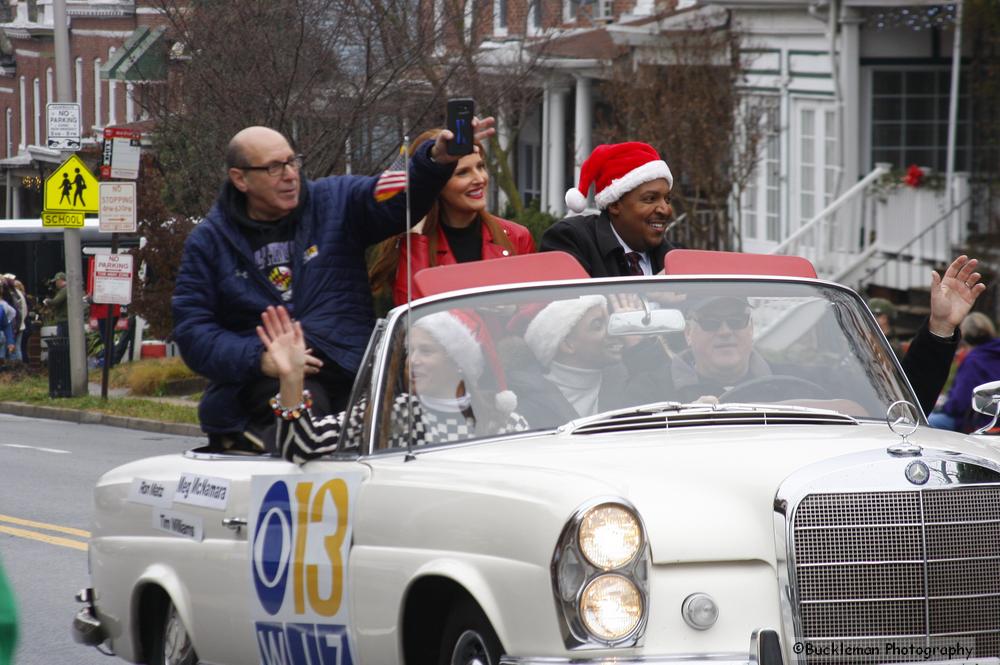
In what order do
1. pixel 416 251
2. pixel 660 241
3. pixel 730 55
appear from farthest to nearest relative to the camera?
pixel 730 55 < pixel 660 241 < pixel 416 251

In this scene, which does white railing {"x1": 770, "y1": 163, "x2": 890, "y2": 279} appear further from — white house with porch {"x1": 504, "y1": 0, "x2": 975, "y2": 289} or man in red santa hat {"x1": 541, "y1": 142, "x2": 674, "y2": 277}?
man in red santa hat {"x1": 541, "y1": 142, "x2": 674, "y2": 277}

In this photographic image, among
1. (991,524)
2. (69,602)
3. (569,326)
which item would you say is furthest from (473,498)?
(69,602)

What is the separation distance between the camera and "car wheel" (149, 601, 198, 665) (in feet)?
22.1

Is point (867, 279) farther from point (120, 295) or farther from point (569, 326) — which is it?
point (569, 326)

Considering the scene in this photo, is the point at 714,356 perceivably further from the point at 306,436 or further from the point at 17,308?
the point at 17,308

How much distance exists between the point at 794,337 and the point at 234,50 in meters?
16.6

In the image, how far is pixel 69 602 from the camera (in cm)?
1038

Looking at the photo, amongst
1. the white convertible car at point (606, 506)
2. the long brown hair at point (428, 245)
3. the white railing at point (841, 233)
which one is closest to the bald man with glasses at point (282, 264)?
the long brown hair at point (428, 245)

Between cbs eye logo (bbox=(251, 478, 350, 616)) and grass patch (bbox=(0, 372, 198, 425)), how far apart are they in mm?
17915

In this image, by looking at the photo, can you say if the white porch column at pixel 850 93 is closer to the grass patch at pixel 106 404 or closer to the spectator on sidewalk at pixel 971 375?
the grass patch at pixel 106 404

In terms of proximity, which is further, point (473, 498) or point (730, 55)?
point (730, 55)

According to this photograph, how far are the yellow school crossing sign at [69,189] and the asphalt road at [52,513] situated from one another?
10.5ft

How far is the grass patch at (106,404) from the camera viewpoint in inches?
985

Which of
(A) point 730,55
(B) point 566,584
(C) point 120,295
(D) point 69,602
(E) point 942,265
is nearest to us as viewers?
(B) point 566,584
